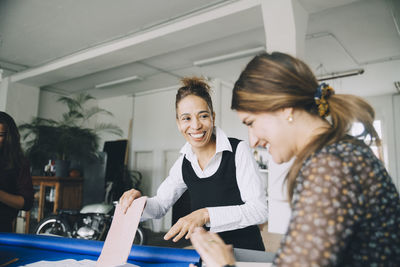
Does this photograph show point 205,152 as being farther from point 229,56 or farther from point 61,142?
point 61,142

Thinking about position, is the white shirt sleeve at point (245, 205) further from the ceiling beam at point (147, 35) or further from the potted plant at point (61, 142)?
the potted plant at point (61, 142)

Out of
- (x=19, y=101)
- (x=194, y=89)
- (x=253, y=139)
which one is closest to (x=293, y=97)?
(x=253, y=139)

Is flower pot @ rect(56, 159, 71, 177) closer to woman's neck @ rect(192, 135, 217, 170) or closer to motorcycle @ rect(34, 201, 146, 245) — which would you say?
motorcycle @ rect(34, 201, 146, 245)

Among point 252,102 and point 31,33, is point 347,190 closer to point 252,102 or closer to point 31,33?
point 252,102

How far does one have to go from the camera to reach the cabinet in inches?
190

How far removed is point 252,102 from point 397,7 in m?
3.89

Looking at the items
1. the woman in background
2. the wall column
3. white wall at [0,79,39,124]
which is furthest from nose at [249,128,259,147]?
white wall at [0,79,39,124]

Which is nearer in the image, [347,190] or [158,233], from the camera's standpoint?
[347,190]

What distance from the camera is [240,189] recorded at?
4.67ft

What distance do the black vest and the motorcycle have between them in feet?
8.38

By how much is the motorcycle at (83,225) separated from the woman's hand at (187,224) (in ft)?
9.38

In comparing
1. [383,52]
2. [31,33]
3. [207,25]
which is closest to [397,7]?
[383,52]

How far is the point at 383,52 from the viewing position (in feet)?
16.6

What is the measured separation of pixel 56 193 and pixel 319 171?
4.92m
